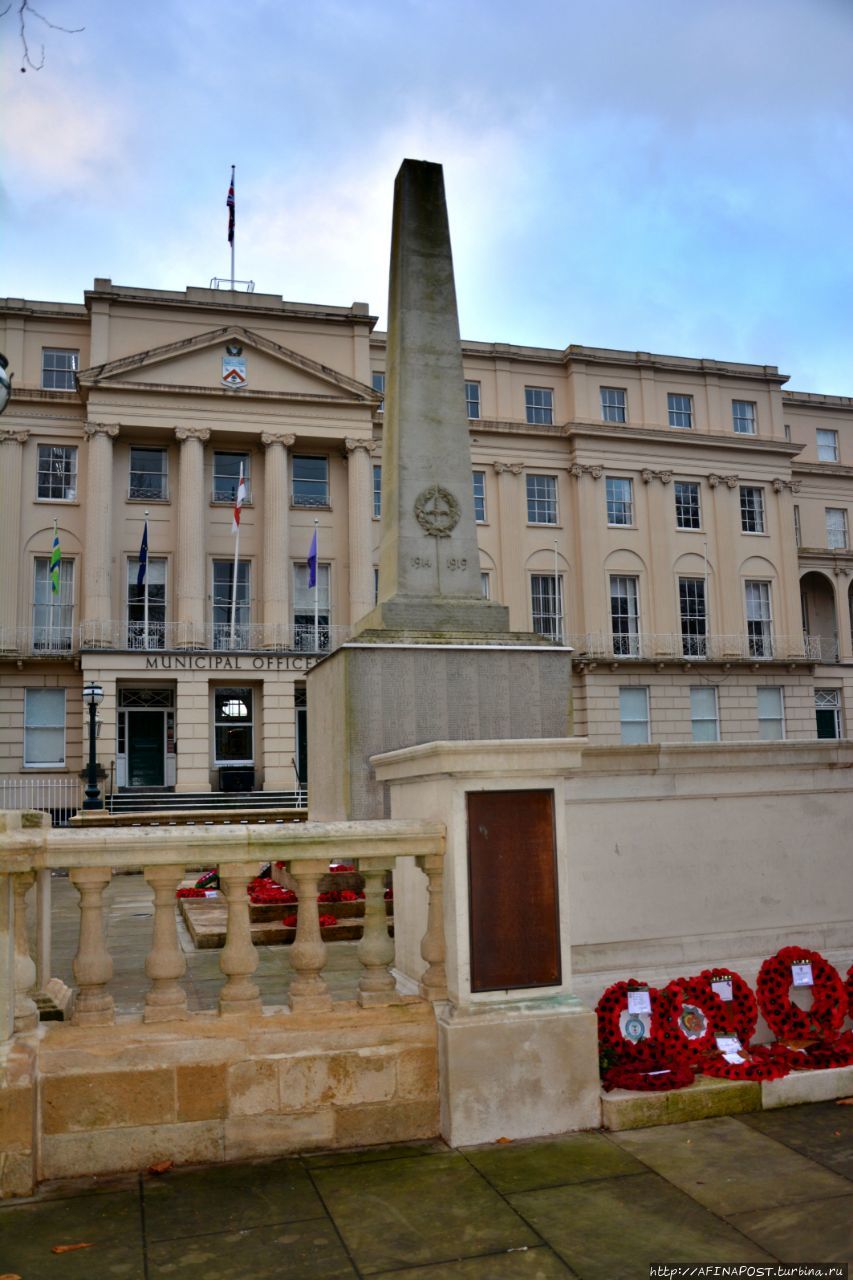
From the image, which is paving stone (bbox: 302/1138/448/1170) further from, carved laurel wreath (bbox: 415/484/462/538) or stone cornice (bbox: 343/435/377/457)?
stone cornice (bbox: 343/435/377/457)

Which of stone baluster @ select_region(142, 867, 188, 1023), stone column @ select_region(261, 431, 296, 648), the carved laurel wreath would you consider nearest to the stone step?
stone baluster @ select_region(142, 867, 188, 1023)

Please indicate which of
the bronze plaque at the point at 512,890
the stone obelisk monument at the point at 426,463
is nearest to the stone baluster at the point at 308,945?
the bronze plaque at the point at 512,890

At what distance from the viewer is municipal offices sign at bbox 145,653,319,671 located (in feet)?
115

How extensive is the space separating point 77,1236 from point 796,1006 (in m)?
4.20

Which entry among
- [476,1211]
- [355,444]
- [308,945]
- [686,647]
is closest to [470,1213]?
[476,1211]

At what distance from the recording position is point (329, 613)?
38.5 meters

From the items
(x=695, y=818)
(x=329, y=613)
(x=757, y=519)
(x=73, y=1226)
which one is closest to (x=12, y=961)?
(x=73, y=1226)

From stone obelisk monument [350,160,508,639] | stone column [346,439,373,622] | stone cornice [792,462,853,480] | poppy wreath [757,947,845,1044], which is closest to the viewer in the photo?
poppy wreath [757,947,845,1044]

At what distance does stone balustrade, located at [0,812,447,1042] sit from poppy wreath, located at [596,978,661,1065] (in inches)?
38.4

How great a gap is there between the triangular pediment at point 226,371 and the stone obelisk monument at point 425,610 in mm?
26489

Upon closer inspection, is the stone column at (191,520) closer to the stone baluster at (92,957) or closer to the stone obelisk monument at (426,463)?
the stone obelisk monument at (426,463)

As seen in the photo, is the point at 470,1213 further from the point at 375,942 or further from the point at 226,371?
the point at 226,371

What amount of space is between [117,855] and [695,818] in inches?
136

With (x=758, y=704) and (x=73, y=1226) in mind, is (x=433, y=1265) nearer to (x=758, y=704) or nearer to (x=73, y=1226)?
(x=73, y=1226)
